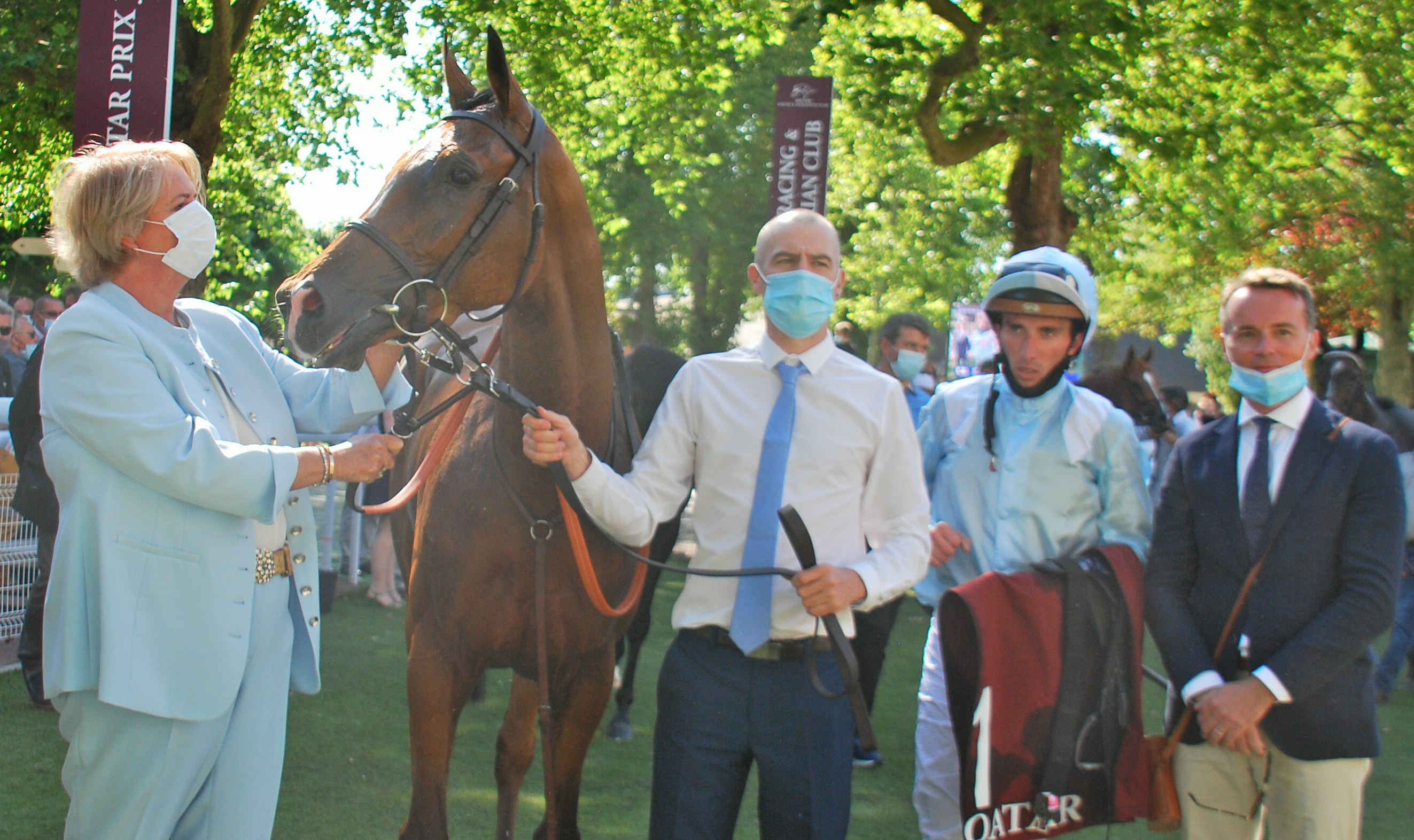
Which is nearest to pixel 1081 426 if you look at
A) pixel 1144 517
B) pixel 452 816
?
pixel 1144 517

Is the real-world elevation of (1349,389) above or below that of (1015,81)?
below

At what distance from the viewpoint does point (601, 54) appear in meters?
13.0

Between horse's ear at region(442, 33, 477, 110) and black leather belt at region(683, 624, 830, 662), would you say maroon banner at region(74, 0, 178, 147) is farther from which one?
black leather belt at region(683, 624, 830, 662)

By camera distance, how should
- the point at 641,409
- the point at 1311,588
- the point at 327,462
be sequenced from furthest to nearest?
the point at 641,409 → the point at 1311,588 → the point at 327,462

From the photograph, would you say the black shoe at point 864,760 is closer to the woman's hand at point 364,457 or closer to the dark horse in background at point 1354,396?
the woman's hand at point 364,457

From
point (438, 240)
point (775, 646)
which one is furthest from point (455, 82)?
point (775, 646)

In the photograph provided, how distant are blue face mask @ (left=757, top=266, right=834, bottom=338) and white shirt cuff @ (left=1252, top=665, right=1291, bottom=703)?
1250 mm

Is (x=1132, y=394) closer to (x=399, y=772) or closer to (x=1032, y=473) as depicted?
(x=1032, y=473)

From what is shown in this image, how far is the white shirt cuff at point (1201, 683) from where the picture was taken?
2.63m

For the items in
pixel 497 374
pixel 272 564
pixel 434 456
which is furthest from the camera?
pixel 434 456

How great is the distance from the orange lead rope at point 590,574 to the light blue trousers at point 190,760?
2.16 ft

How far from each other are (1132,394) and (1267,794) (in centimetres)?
353

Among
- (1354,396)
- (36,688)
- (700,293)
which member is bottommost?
(36,688)

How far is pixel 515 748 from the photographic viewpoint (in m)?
3.75
